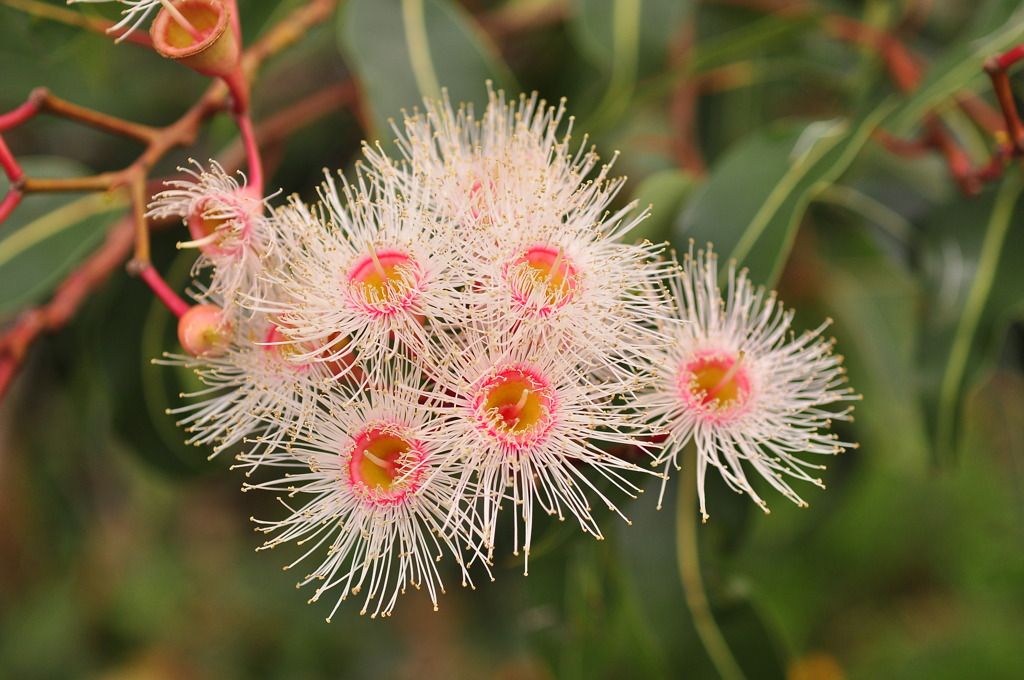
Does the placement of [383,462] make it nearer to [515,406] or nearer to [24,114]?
[515,406]

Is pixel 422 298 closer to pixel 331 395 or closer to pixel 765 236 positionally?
pixel 331 395

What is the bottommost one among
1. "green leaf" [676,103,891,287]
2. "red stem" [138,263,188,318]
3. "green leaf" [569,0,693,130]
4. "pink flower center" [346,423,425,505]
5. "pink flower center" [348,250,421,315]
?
"pink flower center" [346,423,425,505]

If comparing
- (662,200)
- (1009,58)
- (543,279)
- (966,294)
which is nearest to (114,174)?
(543,279)

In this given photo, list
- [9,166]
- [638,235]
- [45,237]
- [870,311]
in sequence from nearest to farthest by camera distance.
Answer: [9,166]
[638,235]
[45,237]
[870,311]

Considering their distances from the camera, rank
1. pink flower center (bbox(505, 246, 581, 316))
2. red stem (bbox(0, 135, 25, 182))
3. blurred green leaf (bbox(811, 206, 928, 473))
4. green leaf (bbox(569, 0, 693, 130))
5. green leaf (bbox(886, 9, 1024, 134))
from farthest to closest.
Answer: blurred green leaf (bbox(811, 206, 928, 473)) → green leaf (bbox(569, 0, 693, 130)) → green leaf (bbox(886, 9, 1024, 134)) → red stem (bbox(0, 135, 25, 182)) → pink flower center (bbox(505, 246, 581, 316))

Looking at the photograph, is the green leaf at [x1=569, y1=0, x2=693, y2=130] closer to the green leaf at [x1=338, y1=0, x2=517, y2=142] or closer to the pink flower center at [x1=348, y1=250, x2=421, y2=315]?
the green leaf at [x1=338, y1=0, x2=517, y2=142]

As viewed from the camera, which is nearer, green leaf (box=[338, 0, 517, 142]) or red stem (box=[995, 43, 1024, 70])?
red stem (box=[995, 43, 1024, 70])

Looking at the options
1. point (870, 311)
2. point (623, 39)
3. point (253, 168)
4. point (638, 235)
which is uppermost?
point (870, 311)

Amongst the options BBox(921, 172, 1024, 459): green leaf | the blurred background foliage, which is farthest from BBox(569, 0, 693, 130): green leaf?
BBox(921, 172, 1024, 459): green leaf
